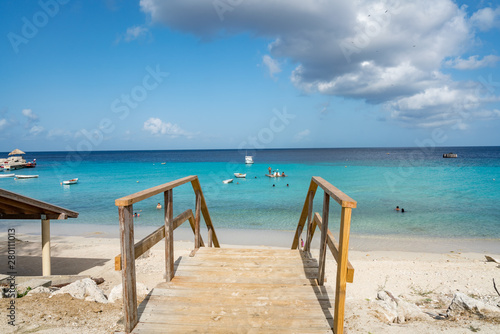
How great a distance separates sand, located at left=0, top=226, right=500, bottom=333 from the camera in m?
3.73

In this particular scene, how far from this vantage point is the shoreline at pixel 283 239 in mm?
12719

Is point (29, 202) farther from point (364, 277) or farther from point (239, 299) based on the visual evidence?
point (364, 277)

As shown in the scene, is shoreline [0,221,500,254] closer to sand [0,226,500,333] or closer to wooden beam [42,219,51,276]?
sand [0,226,500,333]

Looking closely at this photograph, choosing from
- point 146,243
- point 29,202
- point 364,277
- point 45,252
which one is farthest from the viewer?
point 364,277

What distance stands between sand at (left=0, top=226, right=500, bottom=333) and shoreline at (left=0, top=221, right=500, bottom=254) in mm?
50

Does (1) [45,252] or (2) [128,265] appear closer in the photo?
(2) [128,265]

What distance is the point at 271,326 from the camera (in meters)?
2.79

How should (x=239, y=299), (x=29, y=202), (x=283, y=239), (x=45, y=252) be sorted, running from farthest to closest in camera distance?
(x=283, y=239) → (x=45, y=252) → (x=29, y=202) → (x=239, y=299)

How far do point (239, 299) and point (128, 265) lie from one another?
1364 mm

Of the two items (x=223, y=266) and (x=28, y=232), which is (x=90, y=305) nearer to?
(x=223, y=266)

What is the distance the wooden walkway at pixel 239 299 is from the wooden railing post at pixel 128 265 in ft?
0.47

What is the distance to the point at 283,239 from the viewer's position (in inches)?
561

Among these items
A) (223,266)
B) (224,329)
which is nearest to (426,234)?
(223,266)

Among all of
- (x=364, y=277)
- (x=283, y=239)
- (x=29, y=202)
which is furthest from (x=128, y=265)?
(x=283, y=239)
